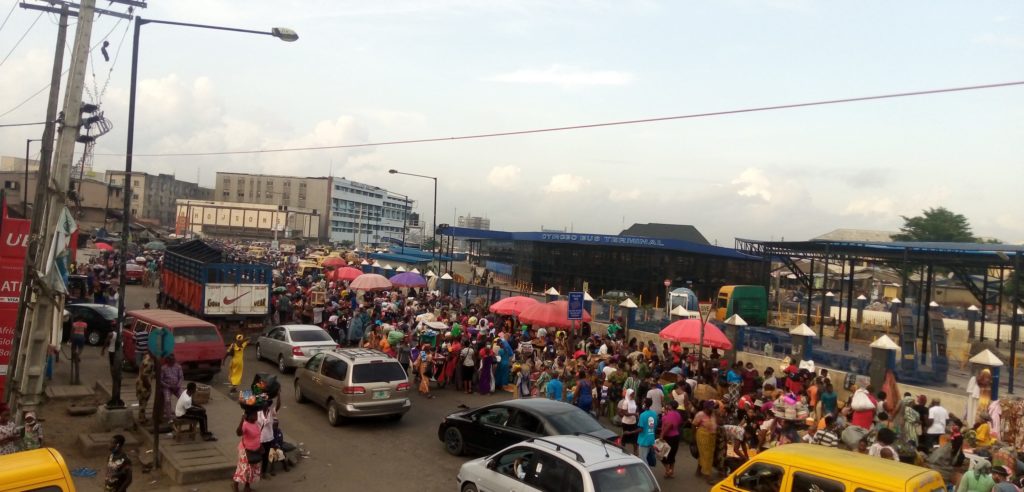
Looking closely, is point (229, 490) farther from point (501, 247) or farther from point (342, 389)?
point (501, 247)

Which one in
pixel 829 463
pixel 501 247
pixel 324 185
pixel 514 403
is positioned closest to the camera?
pixel 829 463

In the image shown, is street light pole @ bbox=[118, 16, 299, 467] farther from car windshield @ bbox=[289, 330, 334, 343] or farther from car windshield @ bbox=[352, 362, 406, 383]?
car windshield @ bbox=[289, 330, 334, 343]

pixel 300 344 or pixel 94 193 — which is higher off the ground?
pixel 94 193

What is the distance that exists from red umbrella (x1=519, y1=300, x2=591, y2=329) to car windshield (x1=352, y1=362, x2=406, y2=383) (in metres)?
7.73

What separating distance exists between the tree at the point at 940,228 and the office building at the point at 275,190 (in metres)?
103

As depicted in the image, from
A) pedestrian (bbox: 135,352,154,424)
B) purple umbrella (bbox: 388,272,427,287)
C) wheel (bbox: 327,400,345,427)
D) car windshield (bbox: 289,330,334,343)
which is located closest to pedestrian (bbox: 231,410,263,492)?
wheel (bbox: 327,400,345,427)

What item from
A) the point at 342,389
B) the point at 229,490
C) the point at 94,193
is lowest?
the point at 229,490

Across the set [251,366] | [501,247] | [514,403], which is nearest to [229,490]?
[514,403]

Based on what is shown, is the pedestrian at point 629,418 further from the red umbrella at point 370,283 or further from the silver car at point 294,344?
the red umbrella at point 370,283

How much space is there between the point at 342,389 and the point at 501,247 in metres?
41.4

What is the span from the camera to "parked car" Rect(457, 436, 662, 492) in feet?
25.2

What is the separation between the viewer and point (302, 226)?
126125 millimetres

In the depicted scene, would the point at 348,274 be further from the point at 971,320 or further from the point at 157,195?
the point at 157,195

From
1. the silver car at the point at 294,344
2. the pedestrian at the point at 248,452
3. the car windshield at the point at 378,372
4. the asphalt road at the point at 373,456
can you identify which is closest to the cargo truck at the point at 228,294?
the silver car at the point at 294,344
